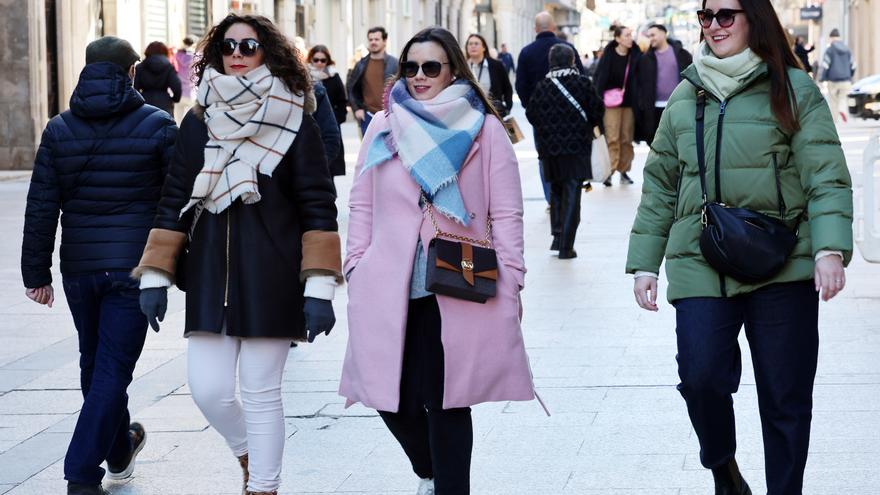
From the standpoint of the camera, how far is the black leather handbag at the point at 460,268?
15.8 feet

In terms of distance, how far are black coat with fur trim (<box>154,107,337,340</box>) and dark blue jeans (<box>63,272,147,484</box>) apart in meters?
0.44

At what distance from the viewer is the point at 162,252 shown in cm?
518

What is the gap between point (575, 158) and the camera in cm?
1270

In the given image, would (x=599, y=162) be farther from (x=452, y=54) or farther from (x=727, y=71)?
(x=727, y=71)

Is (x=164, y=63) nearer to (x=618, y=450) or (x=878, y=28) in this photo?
(x=618, y=450)

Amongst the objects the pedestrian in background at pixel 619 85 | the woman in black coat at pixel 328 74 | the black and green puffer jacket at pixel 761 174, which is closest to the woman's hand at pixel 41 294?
the black and green puffer jacket at pixel 761 174

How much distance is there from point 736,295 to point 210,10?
2780 cm

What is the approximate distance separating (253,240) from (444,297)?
653 millimetres

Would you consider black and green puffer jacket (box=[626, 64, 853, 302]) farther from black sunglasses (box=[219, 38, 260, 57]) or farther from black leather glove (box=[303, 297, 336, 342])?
black sunglasses (box=[219, 38, 260, 57])

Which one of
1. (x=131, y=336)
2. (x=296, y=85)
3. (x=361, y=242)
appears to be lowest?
(x=131, y=336)

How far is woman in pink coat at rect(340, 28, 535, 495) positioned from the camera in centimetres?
488

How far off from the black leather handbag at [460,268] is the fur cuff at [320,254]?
A: 1.24ft

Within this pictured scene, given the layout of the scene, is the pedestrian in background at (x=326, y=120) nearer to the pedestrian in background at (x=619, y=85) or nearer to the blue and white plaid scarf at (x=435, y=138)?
the blue and white plaid scarf at (x=435, y=138)

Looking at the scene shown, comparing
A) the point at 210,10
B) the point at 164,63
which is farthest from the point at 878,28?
the point at 164,63
